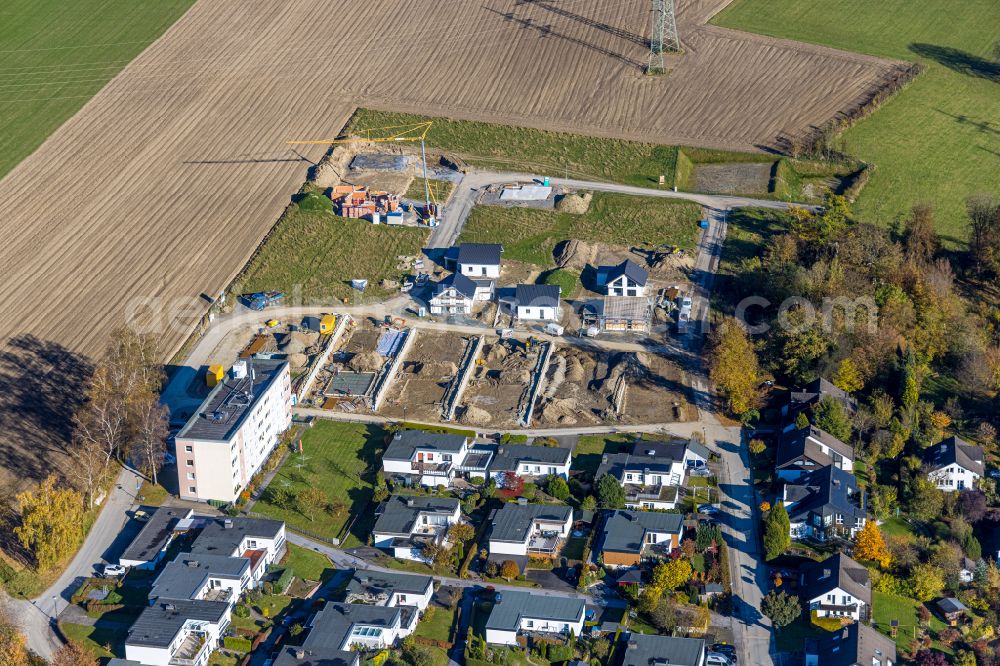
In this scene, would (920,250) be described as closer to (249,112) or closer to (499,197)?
(499,197)

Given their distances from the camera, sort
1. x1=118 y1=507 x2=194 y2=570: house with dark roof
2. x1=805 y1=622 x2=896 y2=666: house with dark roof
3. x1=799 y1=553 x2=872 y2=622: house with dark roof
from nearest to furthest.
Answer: x1=805 y1=622 x2=896 y2=666: house with dark roof, x1=799 y1=553 x2=872 y2=622: house with dark roof, x1=118 y1=507 x2=194 y2=570: house with dark roof

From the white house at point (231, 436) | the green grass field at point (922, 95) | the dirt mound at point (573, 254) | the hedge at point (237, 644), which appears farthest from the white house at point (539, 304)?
the hedge at point (237, 644)

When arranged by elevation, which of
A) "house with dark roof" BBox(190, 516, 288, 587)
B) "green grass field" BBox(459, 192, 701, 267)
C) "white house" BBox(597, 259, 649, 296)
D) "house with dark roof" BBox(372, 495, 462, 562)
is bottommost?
"house with dark roof" BBox(190, 516, 288, 587)

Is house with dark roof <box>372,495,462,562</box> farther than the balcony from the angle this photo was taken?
Yes

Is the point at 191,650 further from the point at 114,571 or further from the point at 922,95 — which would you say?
the point at 922,95

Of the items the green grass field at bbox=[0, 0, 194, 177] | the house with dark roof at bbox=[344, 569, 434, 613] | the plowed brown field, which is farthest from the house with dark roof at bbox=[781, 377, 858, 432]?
the green grass field at bbox=[0, 0, 194, 177]

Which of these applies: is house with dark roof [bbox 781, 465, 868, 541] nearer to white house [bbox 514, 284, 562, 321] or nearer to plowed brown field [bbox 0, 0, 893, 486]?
white house [bbox 514, 284, 562, 321]

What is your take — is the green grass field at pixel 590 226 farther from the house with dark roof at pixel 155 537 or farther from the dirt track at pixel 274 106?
the house with dark roof at pixel 155 537

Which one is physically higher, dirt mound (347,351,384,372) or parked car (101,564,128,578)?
dirt mound (347,351,384,372)

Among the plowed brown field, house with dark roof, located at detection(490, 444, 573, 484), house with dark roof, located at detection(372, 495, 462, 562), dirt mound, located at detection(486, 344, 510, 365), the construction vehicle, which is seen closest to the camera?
house with dark roof, located at detection(372, 495, 462, 562)
